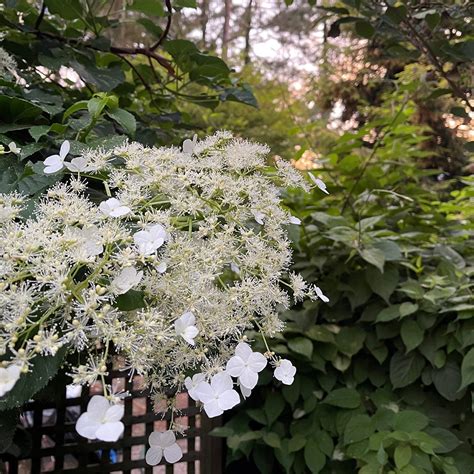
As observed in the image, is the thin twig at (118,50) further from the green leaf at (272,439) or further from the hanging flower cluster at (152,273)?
the green leaf at (272,439)

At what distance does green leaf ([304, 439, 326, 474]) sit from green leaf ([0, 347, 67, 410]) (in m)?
0.86

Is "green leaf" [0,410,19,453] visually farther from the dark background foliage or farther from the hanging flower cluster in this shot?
the dark background foliage

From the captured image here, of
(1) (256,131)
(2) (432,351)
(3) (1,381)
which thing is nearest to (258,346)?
(2) (432,351)

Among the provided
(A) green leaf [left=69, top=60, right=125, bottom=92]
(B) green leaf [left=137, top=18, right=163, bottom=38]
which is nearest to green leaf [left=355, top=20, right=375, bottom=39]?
(B) green leaf [left=137, top=18, right=163, bottom=38]

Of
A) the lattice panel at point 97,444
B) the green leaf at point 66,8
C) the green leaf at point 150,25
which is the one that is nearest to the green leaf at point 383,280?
the lattice panel at point 97,444

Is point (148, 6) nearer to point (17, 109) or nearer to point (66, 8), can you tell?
point (66, 8)

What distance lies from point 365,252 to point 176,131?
0.54m

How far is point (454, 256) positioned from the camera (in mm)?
1303

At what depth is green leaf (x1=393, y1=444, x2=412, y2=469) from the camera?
1.00 metres

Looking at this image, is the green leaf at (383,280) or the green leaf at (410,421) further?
the green leaf at (383,280)

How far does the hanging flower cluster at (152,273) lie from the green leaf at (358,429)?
659 millimetres

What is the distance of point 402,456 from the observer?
1004mm

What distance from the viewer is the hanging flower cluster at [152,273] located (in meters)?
0.39

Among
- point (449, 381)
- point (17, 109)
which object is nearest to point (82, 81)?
point (17, 109)
